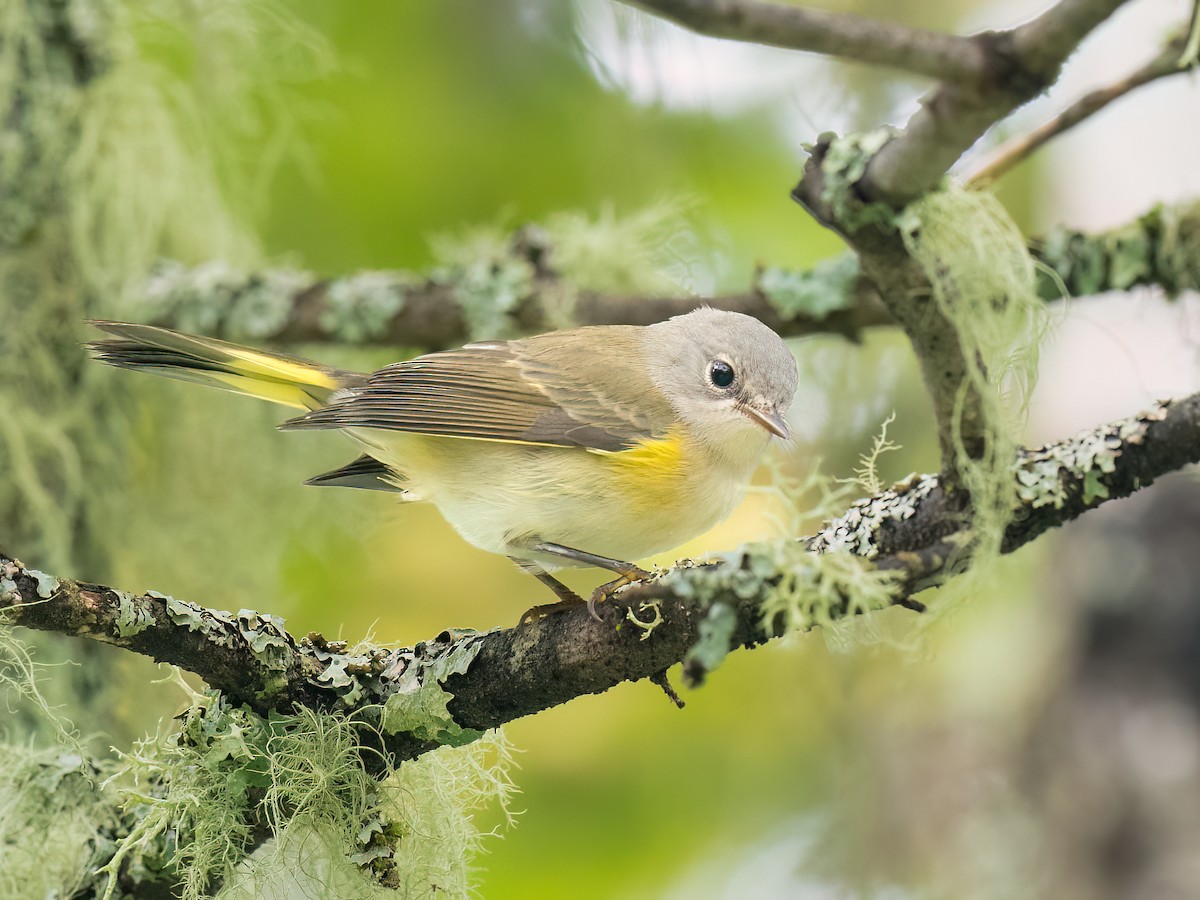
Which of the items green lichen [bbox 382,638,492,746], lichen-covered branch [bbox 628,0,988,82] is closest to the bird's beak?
green lichen [bbox 382,638,492,746]

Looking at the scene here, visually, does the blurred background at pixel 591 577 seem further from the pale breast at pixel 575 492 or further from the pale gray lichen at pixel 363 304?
the pale breast at pixel 575 492

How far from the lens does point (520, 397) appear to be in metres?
2.37

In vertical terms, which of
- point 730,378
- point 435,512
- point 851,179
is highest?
point 435,512

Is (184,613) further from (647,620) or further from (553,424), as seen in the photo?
(553,424)

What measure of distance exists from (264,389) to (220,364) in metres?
0.14

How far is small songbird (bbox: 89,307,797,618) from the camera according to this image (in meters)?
2.17

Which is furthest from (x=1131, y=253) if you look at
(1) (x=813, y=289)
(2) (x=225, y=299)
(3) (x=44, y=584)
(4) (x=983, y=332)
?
(2) (x=225, y=299)

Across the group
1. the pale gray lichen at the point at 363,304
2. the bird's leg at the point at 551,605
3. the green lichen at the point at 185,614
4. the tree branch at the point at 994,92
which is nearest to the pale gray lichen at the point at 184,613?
the green lichen at the point at 185,614

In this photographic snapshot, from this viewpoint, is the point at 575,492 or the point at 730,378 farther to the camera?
the point at 730,378

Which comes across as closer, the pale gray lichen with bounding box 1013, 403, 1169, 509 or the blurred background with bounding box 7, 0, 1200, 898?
the pale gray lichen with bounding box 1013, 403, 1169, 509

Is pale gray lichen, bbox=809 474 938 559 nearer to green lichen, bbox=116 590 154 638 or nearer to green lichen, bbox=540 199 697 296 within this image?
green lichen, bbox=116 590 154 638

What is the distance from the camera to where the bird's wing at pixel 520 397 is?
2225 millimetres

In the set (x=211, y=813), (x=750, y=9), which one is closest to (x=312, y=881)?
(x=211, y=813)

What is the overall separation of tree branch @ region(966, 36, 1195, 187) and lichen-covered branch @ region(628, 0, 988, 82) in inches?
37.5
